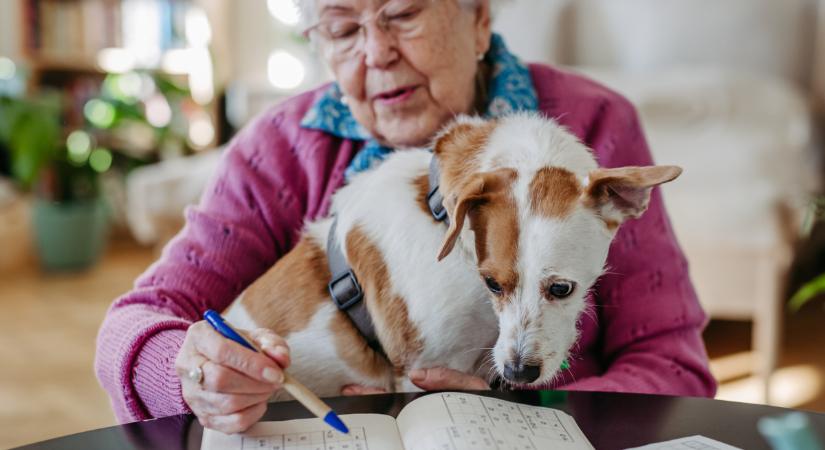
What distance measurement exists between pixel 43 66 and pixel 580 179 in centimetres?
450

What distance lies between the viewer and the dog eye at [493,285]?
90cm

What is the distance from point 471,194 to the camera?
860 millimetres

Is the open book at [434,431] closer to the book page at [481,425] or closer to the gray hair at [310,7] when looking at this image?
the book page at [481,425]

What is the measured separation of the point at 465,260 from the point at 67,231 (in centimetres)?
365

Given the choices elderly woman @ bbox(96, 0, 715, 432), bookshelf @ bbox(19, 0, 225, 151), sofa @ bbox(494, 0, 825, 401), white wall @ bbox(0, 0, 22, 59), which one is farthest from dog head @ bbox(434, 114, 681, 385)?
white wall @ bbox(0, 0, 22, 59)

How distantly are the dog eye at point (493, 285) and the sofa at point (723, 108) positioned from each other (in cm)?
162

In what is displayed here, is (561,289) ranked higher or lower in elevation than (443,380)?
higher

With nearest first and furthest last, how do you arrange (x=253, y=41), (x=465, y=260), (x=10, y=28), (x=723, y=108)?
(x=465, y=260) < (x=723, y=108) < (x=10, y=28) < (x=253, y=41)

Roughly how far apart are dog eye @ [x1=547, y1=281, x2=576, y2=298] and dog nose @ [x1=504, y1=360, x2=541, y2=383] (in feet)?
0.27

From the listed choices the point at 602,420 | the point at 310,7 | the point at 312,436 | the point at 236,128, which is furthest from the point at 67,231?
the point at 602,420

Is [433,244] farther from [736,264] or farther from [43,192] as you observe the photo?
[43,192]

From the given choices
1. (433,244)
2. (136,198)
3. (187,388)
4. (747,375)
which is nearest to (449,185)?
(433,244)

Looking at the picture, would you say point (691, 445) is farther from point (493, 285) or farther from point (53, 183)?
point (53, 183)

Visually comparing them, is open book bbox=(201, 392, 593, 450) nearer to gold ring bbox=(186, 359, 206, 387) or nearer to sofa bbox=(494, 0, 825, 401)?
gold ring bbox=(186, 359, 206, 387)
